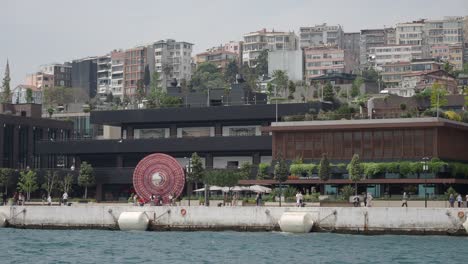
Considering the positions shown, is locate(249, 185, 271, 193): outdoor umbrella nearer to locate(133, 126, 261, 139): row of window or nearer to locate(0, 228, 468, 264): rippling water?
locate(0, 228, 468, 264): rippling water

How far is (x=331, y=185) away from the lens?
115500 millimetres

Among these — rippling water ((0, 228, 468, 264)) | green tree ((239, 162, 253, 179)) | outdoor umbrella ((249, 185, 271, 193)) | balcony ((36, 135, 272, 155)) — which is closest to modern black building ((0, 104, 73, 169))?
balcony ((36, 135, 272, 155))

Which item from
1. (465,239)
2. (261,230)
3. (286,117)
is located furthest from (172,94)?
(465,239)

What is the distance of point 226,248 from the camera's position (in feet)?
240

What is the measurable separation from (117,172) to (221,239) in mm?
57257

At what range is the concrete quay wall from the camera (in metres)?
80.2

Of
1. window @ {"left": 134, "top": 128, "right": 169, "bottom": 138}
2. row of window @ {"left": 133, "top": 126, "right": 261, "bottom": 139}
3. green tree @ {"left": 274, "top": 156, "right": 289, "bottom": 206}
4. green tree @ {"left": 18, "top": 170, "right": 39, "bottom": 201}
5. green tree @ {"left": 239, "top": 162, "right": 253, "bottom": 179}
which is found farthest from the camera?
window @ {"left": 134, "top": 128, "right": 169, "bottom": 138}

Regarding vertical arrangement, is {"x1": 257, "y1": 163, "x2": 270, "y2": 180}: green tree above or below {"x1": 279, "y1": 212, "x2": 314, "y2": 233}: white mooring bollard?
above

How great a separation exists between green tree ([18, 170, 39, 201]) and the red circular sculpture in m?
36.4

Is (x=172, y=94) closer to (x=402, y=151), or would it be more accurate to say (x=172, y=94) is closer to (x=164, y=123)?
(x=164, y=123)

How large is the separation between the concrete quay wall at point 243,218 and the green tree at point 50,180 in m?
35.7

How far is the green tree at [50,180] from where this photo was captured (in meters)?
134

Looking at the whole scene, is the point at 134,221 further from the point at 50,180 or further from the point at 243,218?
the point at 50,180

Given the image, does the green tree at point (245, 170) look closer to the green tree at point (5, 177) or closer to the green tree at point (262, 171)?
the green tree at point (262, 171)
